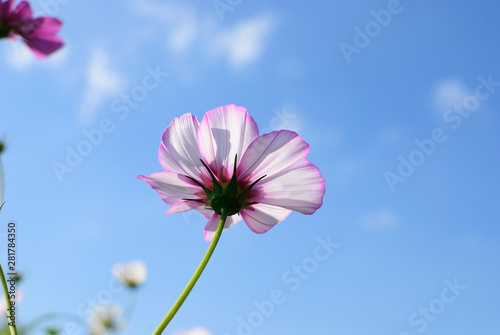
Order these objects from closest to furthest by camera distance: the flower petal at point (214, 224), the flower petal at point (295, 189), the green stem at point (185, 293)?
the green stem at point (185, 293)
the flower petal at point (295, 189)
the flower petal at point (214, 224)

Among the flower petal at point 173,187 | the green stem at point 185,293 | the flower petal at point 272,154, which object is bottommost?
the green stem at point 185,293

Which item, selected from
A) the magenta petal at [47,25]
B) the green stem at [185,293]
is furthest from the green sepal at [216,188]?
the magenta petal at [47,25]

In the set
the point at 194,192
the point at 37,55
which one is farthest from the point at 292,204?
the point at 37,55

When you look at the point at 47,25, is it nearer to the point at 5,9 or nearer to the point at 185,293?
the point at 5,9

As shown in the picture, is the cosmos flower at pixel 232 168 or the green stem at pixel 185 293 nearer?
the green stem at pixel 185 293

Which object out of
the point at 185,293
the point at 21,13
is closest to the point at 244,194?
the point at 185,293

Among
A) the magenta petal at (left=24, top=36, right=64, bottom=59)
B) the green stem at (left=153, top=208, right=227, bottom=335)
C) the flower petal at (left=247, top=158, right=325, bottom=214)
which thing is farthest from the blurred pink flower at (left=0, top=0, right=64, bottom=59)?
the flower petal at (left=247, top=158, right=325, bottom=214)

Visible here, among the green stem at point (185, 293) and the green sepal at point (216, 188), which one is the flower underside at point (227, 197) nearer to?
the green sepal at point (216, 188)
